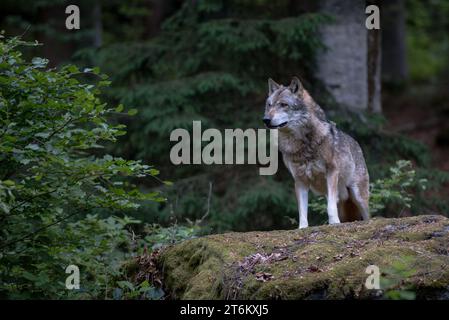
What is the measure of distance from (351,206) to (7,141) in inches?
189

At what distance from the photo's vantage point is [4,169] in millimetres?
6285

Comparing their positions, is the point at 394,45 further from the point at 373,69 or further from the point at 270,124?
the point at 270,124

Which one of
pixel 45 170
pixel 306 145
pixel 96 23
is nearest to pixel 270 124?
pixel 306 145

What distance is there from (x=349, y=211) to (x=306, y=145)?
4.12 feet

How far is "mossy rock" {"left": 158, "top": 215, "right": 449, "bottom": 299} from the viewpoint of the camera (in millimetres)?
5285

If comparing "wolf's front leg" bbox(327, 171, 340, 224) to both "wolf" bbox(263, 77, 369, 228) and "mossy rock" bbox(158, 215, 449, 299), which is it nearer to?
"wolf" bbox(263, 77, 369, 228)

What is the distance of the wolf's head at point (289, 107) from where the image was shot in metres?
8.09

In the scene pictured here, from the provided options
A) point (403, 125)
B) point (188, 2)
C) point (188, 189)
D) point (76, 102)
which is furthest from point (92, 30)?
point (76, 102)

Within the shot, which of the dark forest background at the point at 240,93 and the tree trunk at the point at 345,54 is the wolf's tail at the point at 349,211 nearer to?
the dark forest background at the point at 240,93

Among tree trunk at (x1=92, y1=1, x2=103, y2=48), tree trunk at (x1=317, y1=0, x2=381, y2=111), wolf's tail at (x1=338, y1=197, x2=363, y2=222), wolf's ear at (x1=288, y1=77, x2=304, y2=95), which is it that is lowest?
wolf's tail at (x1=338, y1=197, x2=363, y2=222)

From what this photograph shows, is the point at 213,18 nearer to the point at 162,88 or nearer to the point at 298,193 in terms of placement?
the point at 162,88

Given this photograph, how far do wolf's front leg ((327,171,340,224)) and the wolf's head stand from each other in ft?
2.49

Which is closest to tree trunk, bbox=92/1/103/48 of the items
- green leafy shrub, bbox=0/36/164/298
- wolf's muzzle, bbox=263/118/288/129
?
wolf's muzzle, bbox=263/118/288/129

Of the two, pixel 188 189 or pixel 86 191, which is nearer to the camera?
pixel 86 191
